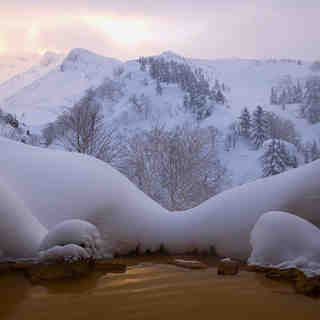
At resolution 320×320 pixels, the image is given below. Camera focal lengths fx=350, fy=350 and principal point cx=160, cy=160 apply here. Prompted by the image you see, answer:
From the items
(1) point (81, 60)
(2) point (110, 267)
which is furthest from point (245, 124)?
(1) point (81, 60)

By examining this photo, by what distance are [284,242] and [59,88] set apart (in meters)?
106

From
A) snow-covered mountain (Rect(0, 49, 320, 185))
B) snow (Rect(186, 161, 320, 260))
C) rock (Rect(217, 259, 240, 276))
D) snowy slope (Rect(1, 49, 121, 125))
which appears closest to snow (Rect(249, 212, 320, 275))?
rock (Rect(217, 259, 240, 276))

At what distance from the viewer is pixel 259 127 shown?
109 feet

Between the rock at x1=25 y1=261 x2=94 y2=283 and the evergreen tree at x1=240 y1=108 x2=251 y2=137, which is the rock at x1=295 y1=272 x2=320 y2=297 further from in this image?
the evergreen tree at x1=240 y1=108 x2=251 y2=137

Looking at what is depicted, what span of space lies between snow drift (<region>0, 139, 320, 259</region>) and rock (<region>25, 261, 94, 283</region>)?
0.15 metres

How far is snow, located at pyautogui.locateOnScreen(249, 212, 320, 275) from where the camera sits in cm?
193

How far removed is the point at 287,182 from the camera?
242 cm

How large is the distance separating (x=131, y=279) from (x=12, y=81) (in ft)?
493

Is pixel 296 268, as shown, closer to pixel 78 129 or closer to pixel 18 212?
pixel 18 212

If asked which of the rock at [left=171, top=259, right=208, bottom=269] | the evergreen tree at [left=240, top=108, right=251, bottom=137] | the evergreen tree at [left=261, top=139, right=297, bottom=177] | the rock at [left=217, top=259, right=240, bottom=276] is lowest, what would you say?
the evergreen tree at [left=261, top=139, right=297, bottom=177]

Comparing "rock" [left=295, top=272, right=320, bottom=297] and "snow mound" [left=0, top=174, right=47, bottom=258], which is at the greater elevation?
"snow mound" [left=0, top=174, right=47, bottom=258]

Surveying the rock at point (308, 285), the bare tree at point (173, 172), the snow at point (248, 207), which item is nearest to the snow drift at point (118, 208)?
the snow at point (248, 207)

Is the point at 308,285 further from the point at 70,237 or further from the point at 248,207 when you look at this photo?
the point at 70,237

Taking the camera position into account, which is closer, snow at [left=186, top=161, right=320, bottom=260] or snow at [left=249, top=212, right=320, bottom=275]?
snow at [left=249, top=212, right=320, bottom=275]
